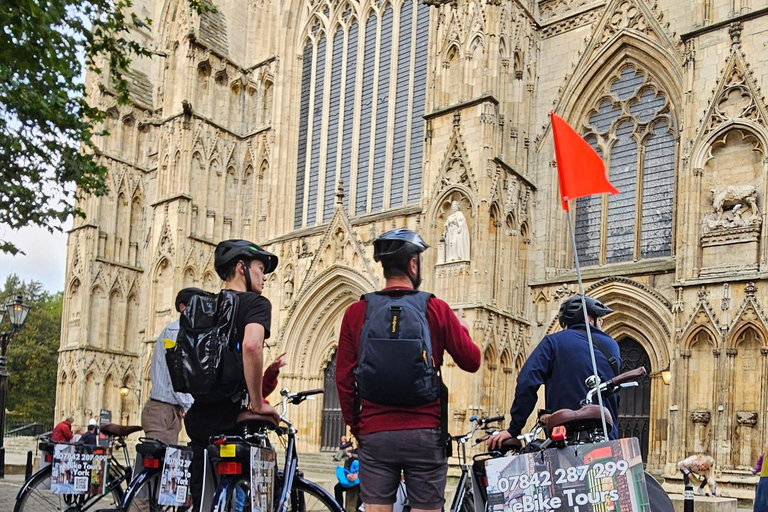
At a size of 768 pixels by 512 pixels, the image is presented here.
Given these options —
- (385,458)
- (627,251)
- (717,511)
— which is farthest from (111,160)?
(385,458)

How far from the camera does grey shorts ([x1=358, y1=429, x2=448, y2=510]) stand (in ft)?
12.6

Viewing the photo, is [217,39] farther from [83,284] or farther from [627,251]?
[627,251]

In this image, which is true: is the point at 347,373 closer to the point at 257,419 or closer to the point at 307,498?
the point at 257,419

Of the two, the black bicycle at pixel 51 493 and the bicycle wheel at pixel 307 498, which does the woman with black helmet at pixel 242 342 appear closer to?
the bicycle wheel at pixel 307 498

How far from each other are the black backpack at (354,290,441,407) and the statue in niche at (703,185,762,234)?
11.3 m

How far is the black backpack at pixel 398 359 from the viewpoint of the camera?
3807 millimetres

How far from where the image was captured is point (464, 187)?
56.2 feet

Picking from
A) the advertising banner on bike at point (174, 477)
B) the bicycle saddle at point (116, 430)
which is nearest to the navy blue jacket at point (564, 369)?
the advertising banner on bike at point (174, 477)

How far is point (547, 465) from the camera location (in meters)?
3.79

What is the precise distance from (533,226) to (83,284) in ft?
48.4

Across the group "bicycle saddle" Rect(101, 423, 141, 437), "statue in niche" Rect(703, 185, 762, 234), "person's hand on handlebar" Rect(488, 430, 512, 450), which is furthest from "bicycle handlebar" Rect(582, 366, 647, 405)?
"statue in niche" Rect(703, 185, 762, 234)

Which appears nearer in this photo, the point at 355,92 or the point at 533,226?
the point at 533,226

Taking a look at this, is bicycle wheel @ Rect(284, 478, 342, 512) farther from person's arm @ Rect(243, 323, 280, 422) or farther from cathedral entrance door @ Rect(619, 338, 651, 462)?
cathedral entrance door @ Rect(619, 338, 651, 462)

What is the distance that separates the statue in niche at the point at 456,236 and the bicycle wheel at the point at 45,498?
11259 mm
